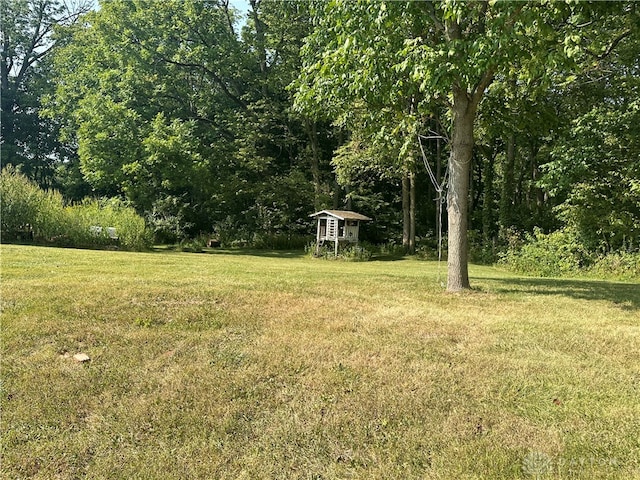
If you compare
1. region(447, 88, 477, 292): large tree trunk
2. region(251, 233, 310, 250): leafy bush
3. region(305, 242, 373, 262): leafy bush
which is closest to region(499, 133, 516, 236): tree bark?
region(305, 242, 373, 262): leafy bush

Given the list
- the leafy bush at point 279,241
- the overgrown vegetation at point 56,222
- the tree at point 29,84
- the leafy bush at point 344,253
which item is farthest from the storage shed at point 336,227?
the tree at point 29,84

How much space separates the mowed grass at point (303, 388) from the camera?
2646 mm

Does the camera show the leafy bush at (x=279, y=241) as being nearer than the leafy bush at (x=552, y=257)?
No

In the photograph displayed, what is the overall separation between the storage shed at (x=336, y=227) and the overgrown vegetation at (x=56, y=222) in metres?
7.11

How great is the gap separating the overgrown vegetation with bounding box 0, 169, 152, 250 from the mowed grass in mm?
10718

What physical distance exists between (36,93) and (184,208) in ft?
58.6

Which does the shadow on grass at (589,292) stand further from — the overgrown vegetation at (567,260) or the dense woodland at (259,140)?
the overgrown vegetation at (567,260)

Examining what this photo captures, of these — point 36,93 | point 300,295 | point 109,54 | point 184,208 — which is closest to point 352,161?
point 184,208

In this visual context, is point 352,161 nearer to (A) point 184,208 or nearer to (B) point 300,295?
(A) point 184,208

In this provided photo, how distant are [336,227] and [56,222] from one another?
33.7 feet

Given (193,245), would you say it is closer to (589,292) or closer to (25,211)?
(25,211)

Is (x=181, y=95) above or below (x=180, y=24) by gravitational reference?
below

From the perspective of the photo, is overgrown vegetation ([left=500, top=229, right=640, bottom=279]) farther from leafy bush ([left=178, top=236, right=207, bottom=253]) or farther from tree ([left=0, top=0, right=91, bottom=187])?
tree ([left=0, top=0, right=91, bottom=187])

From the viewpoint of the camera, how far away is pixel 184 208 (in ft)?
76.7
